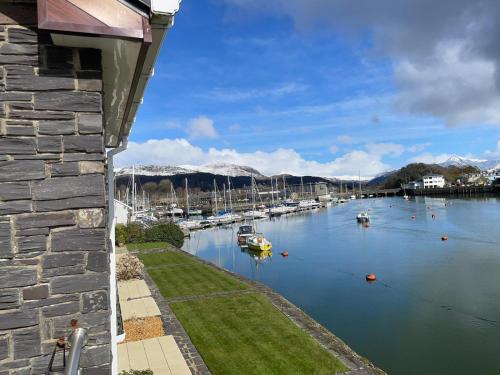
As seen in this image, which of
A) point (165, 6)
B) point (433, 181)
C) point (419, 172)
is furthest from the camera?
point (419, 172)

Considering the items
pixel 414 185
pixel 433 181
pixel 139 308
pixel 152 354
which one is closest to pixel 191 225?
pixel 139 308

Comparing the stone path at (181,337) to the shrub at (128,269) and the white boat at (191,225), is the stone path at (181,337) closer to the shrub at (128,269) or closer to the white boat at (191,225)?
the shrub at (128,269)

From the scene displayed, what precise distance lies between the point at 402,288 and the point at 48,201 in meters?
25.7

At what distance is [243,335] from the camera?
13.6 metres

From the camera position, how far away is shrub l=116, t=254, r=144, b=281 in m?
21.3

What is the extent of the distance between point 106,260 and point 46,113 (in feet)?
4.27

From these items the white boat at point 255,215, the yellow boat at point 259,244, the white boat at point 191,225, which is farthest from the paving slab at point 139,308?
the white boat at point 255,215

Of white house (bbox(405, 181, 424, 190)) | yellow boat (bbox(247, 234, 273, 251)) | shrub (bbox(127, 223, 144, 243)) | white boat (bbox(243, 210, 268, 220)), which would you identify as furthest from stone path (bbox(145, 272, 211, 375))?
white house (bbox(405, 181, 424, 190))

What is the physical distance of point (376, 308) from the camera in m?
21.7

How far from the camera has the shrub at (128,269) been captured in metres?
21.3

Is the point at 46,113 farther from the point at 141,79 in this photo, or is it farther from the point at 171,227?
the point at 171,227

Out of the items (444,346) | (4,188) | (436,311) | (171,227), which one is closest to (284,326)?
(444,346)

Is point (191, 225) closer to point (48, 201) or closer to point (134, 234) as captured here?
point (134, 234)

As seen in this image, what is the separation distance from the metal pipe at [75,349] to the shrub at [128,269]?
19.0m
